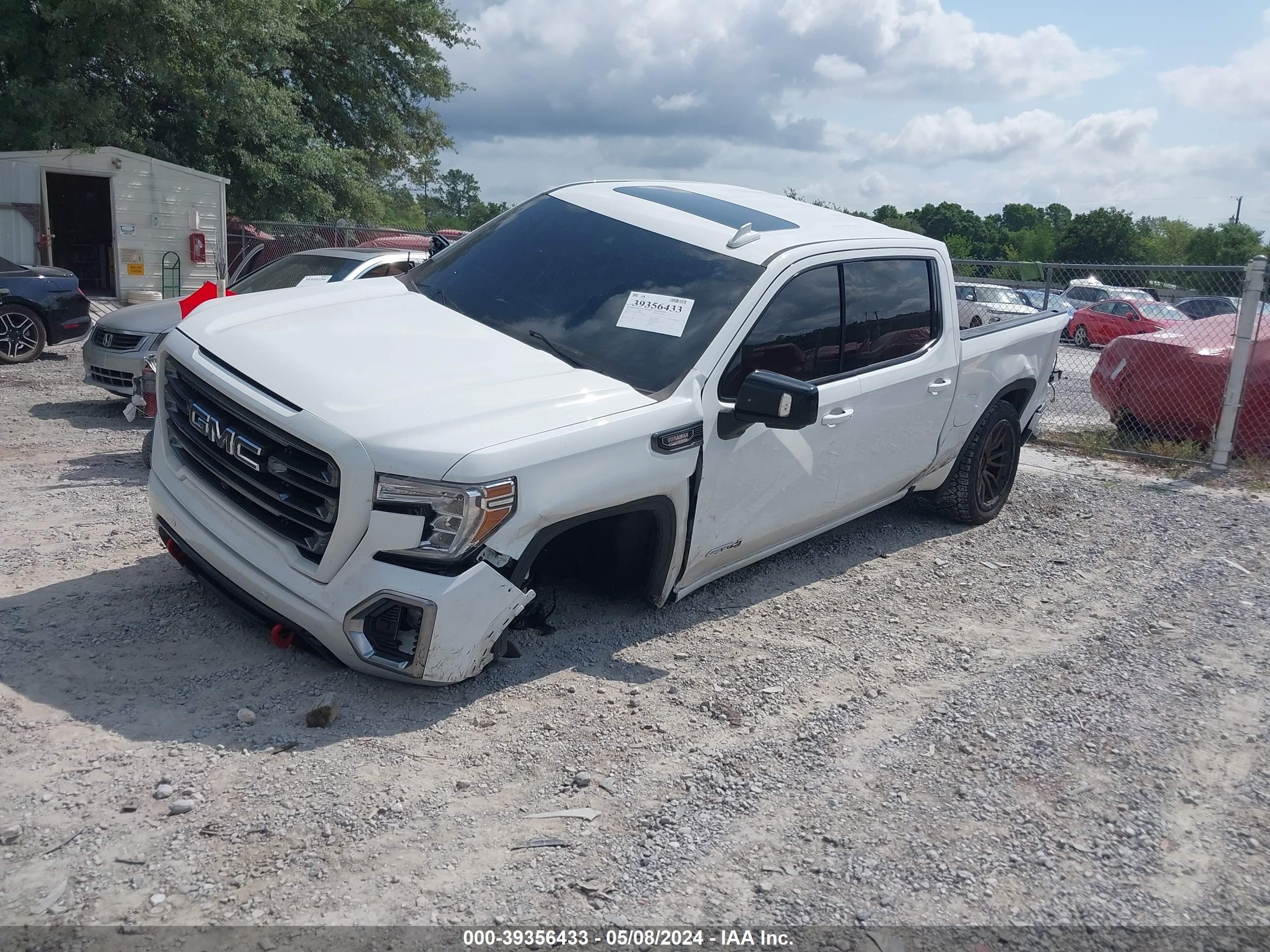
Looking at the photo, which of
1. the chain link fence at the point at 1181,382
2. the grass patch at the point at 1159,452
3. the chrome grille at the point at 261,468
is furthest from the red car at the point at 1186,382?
the chrome grille at the point at 261,468

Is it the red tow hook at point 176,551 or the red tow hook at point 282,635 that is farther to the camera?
the red tow hook at point 176,551

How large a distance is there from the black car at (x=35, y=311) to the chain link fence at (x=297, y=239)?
666 cm

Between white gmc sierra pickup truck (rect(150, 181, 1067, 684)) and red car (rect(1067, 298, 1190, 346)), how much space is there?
17.4 metres

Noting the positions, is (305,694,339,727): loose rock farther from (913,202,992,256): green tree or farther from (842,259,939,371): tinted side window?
(913,202,992,256): green tree

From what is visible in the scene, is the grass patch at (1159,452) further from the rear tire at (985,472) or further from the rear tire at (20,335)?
the rear tire at (20,335)

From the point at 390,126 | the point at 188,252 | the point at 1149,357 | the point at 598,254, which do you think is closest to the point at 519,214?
the point at 598,254

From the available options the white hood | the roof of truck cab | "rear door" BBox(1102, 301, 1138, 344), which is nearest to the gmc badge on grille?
the white hood

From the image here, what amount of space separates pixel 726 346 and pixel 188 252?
17.7 m

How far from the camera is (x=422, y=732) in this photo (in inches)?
144

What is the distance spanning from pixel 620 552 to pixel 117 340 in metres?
6.25

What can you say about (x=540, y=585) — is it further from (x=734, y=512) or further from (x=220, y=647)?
(x=220, y=647)

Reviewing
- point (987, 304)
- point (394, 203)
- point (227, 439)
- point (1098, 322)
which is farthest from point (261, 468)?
point (394, 203)

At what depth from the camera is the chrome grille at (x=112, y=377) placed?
347 inches

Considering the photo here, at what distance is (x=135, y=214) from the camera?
60.6 feet
